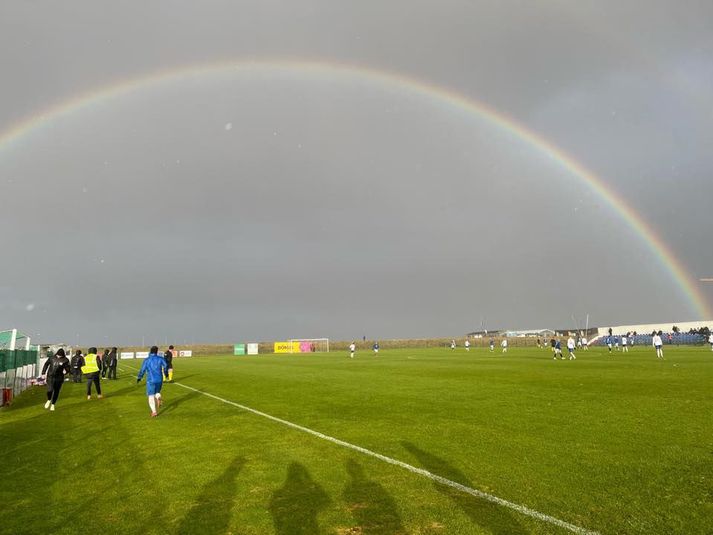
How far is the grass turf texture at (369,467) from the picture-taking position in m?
6.34

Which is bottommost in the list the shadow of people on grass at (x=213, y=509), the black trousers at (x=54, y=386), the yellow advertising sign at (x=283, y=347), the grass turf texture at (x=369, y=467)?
the yellow advertising sign at (x=283, y=347)

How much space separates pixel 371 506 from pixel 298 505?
1.04m

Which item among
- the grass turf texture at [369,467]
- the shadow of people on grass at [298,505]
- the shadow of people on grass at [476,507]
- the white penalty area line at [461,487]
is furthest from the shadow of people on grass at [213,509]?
the shadow of people on grass at [476,507]

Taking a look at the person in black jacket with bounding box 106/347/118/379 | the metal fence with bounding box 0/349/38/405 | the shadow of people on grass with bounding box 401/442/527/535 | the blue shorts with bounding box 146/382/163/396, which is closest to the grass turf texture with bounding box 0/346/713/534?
the shadow of people on grass with bounding box 401/442/527/535

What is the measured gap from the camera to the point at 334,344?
126m

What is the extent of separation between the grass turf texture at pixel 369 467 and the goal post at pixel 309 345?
92.3 metres

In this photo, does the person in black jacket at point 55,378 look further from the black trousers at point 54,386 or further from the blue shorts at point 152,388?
the blue shorts at point 152,388

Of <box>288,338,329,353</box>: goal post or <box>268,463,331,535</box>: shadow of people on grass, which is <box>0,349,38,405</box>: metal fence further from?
<box>288,338,329,353</box>: goal post

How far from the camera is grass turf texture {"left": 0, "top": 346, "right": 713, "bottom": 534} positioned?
6344 millimetres

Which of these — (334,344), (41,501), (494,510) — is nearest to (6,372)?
(41,501)

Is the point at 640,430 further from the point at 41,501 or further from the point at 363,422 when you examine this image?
the point at 41,501

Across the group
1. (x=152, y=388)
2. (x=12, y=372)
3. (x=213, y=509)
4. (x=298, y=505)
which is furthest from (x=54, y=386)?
(x=298, y=505)

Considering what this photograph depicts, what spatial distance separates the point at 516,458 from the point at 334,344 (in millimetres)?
118650

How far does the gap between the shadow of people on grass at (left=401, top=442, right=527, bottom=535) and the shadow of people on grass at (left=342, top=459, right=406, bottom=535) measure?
3.02 ft
